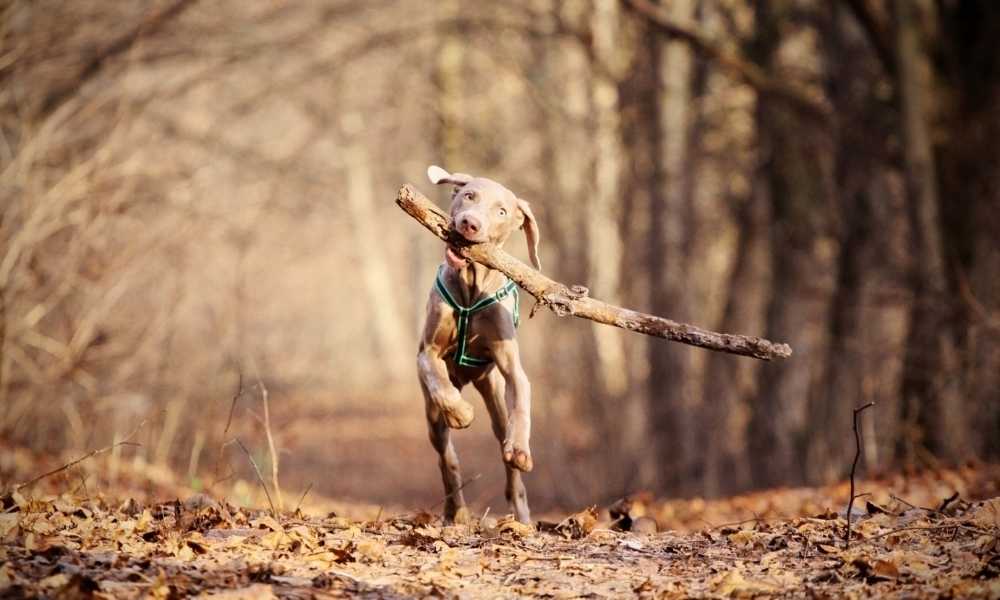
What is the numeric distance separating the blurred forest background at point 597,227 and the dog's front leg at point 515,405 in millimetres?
2255

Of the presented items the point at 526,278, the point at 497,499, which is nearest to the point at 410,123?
the point at 497,499

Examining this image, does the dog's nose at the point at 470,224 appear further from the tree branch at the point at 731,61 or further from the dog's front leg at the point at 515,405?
the tree branch at the point at 731,61

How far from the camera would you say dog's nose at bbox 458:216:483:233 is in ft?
17.5

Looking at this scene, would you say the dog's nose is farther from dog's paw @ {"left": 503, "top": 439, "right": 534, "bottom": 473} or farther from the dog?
dog's paw @ {"left": 503, "top": 439, "right": 534, "bottom": 473}

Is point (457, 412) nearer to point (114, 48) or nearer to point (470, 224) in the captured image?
point (470, 224)

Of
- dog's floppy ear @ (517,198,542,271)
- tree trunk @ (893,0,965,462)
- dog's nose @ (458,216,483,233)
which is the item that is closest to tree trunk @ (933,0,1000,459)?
tree trunk @ (893,0,965,462)

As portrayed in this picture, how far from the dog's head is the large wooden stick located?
0.09 metres

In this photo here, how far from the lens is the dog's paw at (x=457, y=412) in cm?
565

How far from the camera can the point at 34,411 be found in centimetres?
1056

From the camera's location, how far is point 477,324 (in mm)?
5848

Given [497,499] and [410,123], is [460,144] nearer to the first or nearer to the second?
[410,123]

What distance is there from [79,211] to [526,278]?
5595mm

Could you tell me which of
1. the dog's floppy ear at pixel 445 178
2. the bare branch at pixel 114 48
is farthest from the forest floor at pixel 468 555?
the bare branch at pixel 114 48

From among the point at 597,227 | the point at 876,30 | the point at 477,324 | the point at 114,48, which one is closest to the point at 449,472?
the point at 477,324
